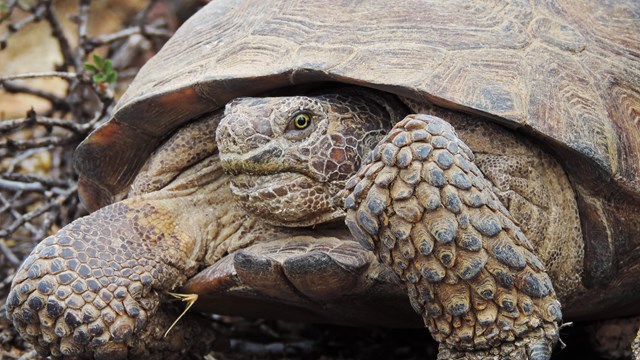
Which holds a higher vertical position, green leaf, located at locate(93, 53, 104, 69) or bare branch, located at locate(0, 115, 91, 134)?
green leaf, located at locate(93, 53, 104, 69)

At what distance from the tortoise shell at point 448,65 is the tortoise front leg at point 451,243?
1.14 ft

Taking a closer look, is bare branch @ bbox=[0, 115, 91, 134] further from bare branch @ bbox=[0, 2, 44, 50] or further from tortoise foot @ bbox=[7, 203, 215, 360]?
tortoise foot @ bbox=[7, 203, 215, 360]

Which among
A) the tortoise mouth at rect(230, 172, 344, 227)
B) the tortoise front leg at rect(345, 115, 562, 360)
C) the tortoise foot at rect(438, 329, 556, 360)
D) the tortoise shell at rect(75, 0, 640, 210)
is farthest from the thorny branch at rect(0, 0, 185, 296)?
the tortoise foot at rect(438, 329, 556, 360)

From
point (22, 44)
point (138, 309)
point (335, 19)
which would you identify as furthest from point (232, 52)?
point (22, 44)

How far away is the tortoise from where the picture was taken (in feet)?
8.76

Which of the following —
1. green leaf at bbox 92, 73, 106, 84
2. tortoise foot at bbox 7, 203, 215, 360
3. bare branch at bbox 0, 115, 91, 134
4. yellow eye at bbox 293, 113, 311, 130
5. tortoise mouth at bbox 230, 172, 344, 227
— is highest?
yellow eye at bbox 293, 113, 311, 130

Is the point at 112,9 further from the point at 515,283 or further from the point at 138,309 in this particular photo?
the point at 515,283

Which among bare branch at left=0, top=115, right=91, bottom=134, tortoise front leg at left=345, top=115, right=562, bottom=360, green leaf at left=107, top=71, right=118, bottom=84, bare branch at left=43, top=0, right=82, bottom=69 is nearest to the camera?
tortoise front leg at left=345, top=115, right=562, bottom=360

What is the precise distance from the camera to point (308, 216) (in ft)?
10.4

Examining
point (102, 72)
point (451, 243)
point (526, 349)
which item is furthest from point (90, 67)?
point (526, 349)

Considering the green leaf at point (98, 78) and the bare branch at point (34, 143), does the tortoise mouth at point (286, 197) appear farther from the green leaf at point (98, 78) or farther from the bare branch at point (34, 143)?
the bare branch at point (34, 143)

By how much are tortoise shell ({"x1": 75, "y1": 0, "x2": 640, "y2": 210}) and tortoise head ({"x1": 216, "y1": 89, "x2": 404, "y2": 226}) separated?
0.13 metres

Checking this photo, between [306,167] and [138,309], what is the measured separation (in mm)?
809

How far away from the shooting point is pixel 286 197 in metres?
3.10
